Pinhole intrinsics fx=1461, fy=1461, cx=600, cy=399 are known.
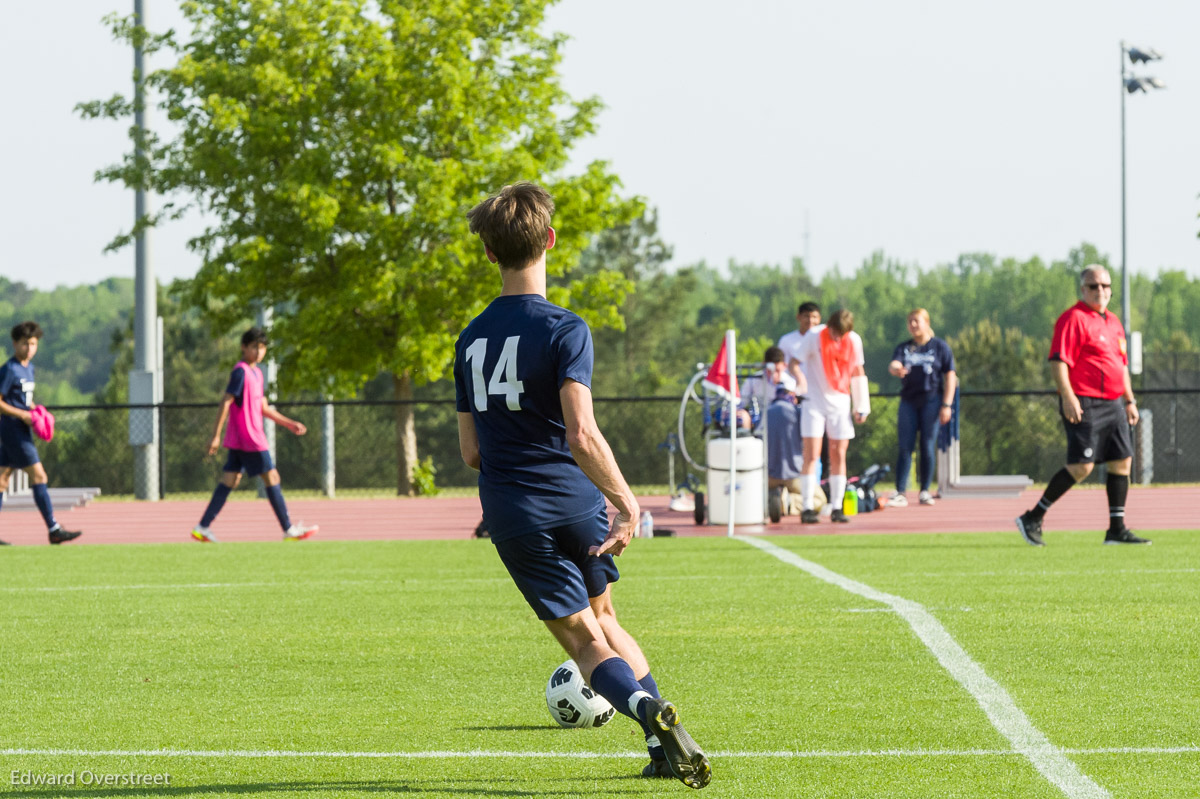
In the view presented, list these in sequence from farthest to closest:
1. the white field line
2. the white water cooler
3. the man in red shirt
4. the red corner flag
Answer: the white water cooler → the red corner flag → the man in red shirt → the white field line

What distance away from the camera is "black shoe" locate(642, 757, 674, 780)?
14.7ft

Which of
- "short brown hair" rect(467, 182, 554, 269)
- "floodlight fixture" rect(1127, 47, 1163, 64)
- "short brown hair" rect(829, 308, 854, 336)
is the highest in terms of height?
"floodlight fixture" rect(1127, 47, 1163, 64)

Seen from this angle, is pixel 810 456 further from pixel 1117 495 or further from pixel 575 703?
pixel 575 703

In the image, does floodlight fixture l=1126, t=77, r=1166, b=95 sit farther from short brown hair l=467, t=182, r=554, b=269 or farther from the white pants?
short brown hair l=467, t=182, r=554, b=269

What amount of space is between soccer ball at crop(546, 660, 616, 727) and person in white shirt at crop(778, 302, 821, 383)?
10619 millimetres

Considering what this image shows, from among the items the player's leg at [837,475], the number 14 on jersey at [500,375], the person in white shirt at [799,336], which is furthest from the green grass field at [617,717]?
the person in white shirt at [799,336]

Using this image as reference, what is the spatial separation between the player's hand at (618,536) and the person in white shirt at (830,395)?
35.0 ft

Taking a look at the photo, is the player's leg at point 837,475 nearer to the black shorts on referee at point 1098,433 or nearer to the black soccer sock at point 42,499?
the black shorts on referee at point 1098,433

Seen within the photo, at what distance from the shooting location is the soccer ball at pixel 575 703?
16.1 ft

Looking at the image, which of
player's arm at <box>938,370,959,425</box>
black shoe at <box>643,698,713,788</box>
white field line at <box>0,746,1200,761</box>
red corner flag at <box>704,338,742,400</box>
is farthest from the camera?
player's arm at <box>938,370,959,425</box>

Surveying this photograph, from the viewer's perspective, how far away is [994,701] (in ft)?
18.2

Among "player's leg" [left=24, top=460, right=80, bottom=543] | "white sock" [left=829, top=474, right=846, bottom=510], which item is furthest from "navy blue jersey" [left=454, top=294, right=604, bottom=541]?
"white sock" [left=829, top=474, right=846, bottom=510]

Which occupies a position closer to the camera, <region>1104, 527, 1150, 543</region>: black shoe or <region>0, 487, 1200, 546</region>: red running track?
<region>1104, 527, 1150, 543</region>: black shoe

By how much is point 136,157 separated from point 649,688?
2590cm
